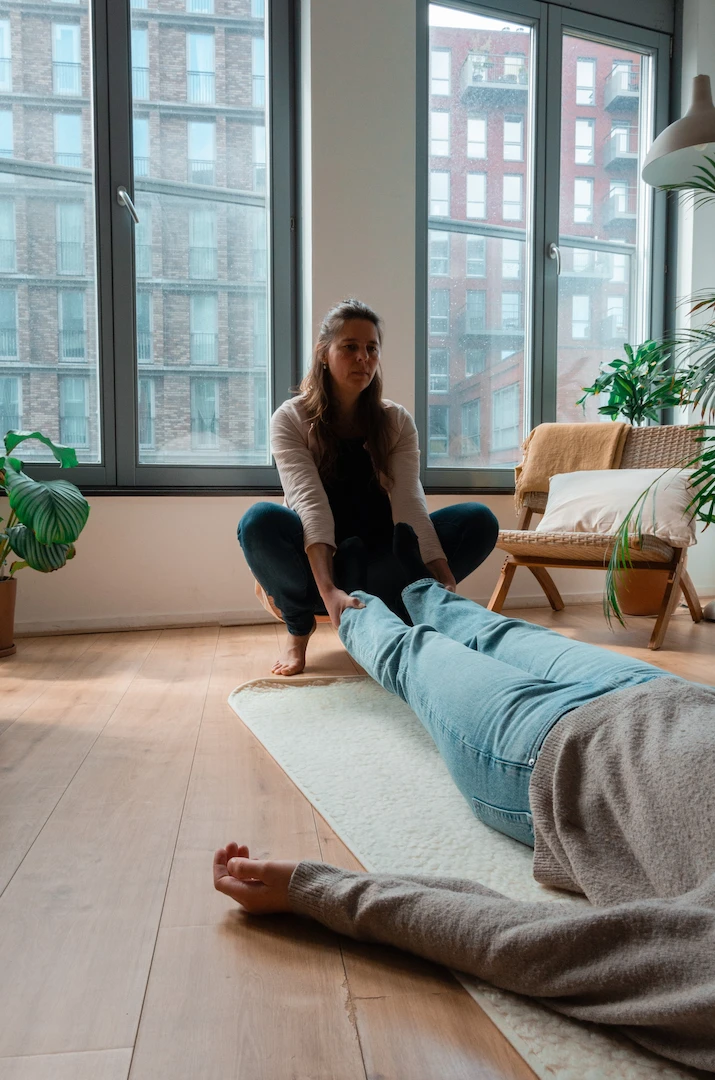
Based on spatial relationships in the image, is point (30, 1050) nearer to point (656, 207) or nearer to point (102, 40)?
point (102, 40)

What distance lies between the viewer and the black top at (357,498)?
205 centimetres

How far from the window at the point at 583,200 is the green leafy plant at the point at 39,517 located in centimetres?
251

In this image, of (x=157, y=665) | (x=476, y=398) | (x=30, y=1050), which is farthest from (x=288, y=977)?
(x=476, y=398)

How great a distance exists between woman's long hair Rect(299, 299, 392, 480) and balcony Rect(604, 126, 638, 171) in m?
2.11

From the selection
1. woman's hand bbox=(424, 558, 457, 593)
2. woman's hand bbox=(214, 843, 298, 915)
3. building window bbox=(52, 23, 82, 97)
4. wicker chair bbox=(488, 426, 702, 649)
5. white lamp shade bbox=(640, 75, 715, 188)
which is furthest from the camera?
building window bbox=(52, 23, 82, 97)

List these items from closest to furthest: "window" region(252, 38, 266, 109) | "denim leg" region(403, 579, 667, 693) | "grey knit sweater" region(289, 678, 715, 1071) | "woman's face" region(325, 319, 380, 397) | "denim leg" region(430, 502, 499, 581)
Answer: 1. "grey knit sweater" region(289, 678, 715, 1071)
2. "denim leg" region(403, 579, 667, 693)
3. "woman's face" region(325, 319, 380, 397)
4. "denim leg" region(430, 502, 499, 581)
5. "window" region(252, 38, 266, 109)

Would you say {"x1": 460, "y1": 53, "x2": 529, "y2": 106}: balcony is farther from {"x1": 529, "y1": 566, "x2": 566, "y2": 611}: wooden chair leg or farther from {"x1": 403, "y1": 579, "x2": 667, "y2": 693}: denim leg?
{"x1": 403, "y1": 579, "x2": 667, "y2": 693}: denim leg

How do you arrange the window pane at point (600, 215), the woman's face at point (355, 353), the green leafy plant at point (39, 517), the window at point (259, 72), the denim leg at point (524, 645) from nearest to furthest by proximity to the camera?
the denim leg at point (524, 645) → the woman's face at point (355, 353) → the green leafy plant at point (39, 517) → the window at point (259, 72) → the window pane at point (600, 215)

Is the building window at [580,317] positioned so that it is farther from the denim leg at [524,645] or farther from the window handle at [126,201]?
the denim leg at [524,645]

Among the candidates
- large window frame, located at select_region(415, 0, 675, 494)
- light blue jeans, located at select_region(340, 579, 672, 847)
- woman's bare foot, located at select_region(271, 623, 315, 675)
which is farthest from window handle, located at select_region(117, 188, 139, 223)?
light blue jeans, located at select_region(340, 579, 672, 847)

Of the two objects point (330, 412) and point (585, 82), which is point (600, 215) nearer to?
point (585, 82)

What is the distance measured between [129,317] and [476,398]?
1.46 m

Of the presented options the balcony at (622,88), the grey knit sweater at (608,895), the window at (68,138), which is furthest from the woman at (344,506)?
the balcony at (622,88)

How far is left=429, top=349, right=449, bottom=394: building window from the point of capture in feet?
10.5
